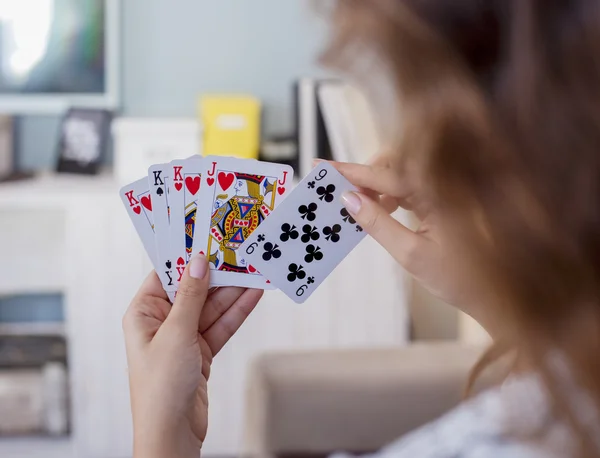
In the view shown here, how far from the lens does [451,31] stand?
488 millimetres

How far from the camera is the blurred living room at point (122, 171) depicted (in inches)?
87.4

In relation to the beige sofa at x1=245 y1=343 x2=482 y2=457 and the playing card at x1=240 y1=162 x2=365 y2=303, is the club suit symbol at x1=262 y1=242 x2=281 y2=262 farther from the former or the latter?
the beige sofa at x1=245 y1=343 x2=482 y2=457

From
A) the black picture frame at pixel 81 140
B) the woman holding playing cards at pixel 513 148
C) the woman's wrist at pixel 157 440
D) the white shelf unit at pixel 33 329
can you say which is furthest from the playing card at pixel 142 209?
the white shelf unit at pixel 33 329

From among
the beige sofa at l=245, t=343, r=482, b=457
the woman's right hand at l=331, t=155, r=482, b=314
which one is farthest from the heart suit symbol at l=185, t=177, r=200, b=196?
the beige sofa at l=245, t=343, r=482, b=457

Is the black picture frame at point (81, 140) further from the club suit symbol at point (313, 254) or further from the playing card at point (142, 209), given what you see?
the club suit symbol at point (313, 254)

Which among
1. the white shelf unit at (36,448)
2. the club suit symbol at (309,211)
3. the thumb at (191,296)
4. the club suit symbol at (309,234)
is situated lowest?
the white shelf unit at (36,448)

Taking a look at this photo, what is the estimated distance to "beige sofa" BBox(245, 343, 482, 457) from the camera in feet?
5.43

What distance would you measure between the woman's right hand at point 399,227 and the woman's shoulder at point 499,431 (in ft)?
0.56

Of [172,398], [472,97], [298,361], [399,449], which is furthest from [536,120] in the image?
[298,361]

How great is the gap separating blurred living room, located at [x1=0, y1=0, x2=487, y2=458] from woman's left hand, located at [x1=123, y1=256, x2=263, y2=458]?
3.45 feet

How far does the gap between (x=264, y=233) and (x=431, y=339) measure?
66.6 inches

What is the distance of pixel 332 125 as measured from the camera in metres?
2.27

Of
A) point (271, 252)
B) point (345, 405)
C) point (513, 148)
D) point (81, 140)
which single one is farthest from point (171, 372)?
point (81, 140)

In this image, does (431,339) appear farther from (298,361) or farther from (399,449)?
(399,449)
